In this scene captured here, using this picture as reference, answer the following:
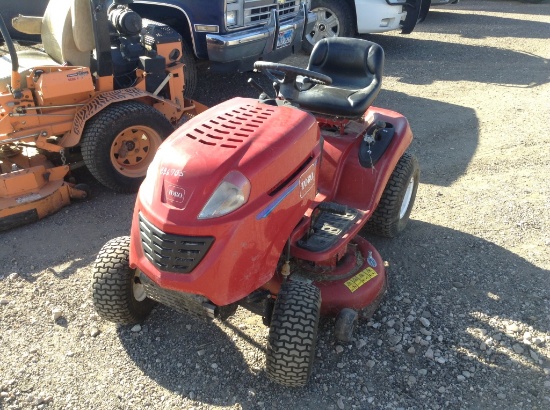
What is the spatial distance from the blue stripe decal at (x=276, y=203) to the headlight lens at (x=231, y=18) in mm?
3428

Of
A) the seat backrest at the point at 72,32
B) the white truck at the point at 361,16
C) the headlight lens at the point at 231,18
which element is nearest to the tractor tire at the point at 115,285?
the seat backrest at the point at 72,32

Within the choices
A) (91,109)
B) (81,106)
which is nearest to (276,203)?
(91,109)

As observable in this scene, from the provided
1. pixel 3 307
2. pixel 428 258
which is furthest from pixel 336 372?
pixel 3 307

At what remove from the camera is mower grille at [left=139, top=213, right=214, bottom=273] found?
2.22 m

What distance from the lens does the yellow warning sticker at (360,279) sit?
2945 millimetres

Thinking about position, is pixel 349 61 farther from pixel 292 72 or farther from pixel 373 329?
pixel 373 329

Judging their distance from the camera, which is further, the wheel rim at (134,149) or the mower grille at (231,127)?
the wheel rim at (134,149)

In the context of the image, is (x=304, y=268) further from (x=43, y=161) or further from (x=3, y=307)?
(x=43, y=161)

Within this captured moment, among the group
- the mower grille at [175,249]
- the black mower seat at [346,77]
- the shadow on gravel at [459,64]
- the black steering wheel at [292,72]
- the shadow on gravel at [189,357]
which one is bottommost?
the shadow on gravel at [459,64]

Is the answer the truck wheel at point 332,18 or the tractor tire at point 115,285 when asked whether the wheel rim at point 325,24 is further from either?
the tractor tire at point 115,285

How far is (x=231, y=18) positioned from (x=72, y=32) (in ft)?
5.83

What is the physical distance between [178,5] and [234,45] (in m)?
0.70

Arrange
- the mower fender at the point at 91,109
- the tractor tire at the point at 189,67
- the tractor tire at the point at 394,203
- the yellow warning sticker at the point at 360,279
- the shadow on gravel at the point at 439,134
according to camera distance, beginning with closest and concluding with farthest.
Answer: the yellow warning sticker at the point at 360,279
the tractor tire at the point at 394,203
the mower fender at the point at 91,109
the shadow on gravel at the point at 439,134
the tractor tire at the point at 189,67

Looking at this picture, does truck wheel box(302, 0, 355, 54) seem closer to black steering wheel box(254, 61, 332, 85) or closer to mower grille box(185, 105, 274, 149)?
black steering wheel box(254, 61, 332, 85)
